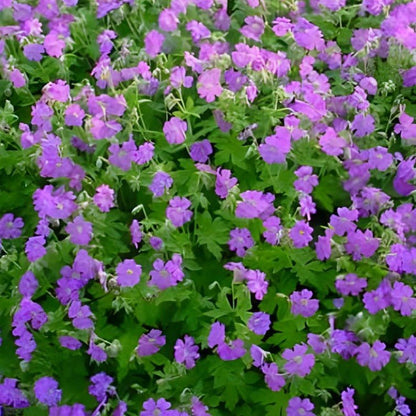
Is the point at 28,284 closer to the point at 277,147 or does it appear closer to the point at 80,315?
the point at 80,315

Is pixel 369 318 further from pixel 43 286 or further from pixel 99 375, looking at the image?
pixel 43 286

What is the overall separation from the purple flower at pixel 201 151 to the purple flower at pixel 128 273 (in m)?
0.41

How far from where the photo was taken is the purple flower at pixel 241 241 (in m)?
2.21

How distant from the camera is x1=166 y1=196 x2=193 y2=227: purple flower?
2209 millimetres

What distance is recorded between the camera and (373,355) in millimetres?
2107

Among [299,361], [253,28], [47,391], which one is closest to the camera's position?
[299,361]

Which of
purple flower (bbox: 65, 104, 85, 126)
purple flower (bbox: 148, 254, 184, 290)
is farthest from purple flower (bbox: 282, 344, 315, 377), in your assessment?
purple flower (bbox: 65, 104, 85, 126)

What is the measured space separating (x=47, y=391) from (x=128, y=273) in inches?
15.4

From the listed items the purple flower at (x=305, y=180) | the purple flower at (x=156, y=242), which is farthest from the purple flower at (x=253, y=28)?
the purple flower at (x=156, y=242)

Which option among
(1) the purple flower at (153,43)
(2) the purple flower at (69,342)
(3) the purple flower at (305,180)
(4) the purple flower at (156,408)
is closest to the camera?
(4) the purple flower at (156,408)

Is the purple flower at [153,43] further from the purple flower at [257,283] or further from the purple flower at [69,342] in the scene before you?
the purple flower at [69,342]

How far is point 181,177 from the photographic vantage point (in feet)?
7.64

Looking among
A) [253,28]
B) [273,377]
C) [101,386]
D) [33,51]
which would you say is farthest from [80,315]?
[253,28]

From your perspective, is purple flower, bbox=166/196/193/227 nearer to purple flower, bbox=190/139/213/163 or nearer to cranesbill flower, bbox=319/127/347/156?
purple flower, bbox=190/139/213/163
